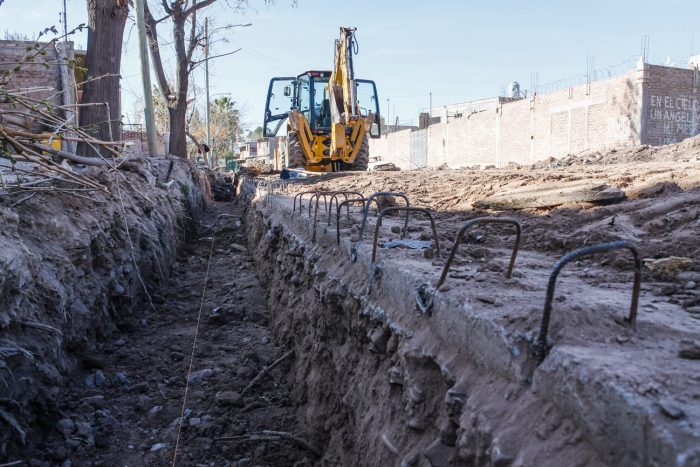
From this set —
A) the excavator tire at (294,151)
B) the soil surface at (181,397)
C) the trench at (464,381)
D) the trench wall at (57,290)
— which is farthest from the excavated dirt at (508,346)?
the excavator tire at (294,151)

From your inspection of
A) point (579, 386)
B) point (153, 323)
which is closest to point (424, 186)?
point (153, 323)

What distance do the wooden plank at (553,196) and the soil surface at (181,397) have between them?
2.60m

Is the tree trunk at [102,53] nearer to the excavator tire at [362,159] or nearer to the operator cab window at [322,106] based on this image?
the operator cab window at [322,106]

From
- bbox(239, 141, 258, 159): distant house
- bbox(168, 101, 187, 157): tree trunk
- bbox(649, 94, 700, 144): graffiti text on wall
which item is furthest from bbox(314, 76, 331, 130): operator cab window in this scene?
bbox(239, 141, 258, 159): distant house

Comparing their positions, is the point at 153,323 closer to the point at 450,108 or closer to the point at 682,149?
the point at 682,149

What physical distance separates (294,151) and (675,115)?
11598 mm

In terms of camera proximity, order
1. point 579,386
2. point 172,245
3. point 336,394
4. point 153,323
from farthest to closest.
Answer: point 172,245 < point 153,323 < point 336,394 < point 579,386

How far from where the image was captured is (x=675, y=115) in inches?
721

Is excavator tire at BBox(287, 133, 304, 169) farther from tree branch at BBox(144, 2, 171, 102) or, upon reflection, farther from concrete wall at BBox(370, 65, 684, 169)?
concrete wall at BBox(370, 65, 684, 169)

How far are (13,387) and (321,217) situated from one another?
326 centimetres

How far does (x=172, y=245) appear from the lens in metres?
9.13

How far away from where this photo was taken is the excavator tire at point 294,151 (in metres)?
16.3

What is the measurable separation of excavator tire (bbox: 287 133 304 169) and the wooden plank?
414 inches

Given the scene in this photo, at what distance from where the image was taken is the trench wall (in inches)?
134
